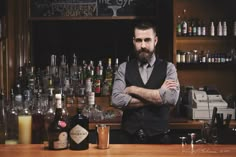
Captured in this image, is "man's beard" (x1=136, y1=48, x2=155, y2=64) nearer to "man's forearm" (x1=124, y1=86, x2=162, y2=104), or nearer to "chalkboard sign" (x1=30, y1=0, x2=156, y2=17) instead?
"man's forearm" (x1=124, y1=86, x2=162, y2=104)

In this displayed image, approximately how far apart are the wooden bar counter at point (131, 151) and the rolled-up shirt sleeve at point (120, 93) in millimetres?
916

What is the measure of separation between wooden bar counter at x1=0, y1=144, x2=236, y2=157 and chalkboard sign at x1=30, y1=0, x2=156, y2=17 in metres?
2.43

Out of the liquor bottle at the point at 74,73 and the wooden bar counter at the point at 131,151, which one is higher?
the liquor bottle at the point at 74,73

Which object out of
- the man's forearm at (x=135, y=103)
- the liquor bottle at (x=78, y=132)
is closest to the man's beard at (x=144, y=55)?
the man's forearm at (x=135, y=103)

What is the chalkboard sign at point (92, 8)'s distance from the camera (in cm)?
424

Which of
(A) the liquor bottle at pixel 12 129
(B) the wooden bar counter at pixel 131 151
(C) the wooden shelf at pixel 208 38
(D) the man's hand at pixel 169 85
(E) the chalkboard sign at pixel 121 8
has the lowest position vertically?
(B) the wooden bar counter at pixel 131 151

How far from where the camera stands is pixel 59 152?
191cm

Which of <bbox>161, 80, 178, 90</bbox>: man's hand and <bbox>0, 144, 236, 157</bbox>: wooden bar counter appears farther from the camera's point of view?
<bbox>161, 80, 178, 90</bbox>: man's hand

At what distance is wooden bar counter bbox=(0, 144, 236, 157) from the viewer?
1.86m

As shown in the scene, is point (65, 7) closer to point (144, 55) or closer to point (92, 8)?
point (92, 8)

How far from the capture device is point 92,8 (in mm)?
4258

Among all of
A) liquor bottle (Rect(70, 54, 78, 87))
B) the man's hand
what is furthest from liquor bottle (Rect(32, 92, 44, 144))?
liquor bottle (Rect(70, 54, 78, 87))

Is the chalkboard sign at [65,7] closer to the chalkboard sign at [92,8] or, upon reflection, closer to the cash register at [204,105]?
the chalkboard sign at [92,8]

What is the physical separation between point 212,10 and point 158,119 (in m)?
1.87
